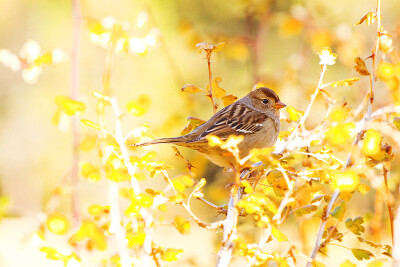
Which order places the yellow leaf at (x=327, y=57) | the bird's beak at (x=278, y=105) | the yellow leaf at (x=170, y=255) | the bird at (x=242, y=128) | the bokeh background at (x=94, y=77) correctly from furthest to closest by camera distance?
the bokeh background at (x=94, y=77) < the bird's beak at (x=278, y=105) < the bird at (x=242, y=128) < the yellow leaf at (x=327, y=57) < the yellow leaf at (x=170, y=255)

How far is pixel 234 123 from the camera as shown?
10.2 feet

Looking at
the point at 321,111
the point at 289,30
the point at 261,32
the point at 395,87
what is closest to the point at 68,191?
the point at 395,87

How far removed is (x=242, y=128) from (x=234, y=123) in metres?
0.05

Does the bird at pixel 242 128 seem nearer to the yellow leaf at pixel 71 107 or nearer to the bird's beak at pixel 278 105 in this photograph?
the bird's beak at pixel 278 105

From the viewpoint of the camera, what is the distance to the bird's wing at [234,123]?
2953 mm

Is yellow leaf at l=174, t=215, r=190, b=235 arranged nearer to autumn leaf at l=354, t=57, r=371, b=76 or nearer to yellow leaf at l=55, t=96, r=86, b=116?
yellow leaf at l=55, t=96, r=86, b=116

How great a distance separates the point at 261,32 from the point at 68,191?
2026mm

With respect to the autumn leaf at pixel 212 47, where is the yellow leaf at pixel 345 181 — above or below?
below

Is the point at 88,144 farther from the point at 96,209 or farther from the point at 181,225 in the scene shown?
the point at 181,225

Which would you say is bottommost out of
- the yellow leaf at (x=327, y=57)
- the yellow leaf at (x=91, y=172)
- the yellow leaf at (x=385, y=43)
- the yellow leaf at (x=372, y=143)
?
the yellow leaf at (x=91, y=172)

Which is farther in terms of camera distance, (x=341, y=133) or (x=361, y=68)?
(x=361, y=68)

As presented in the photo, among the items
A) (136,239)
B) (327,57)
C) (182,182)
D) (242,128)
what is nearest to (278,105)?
(242,128)

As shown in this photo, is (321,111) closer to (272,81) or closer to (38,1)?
(272,81)

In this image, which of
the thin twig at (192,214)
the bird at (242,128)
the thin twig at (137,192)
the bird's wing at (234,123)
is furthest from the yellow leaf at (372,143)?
the bird's wing at (234,123)
